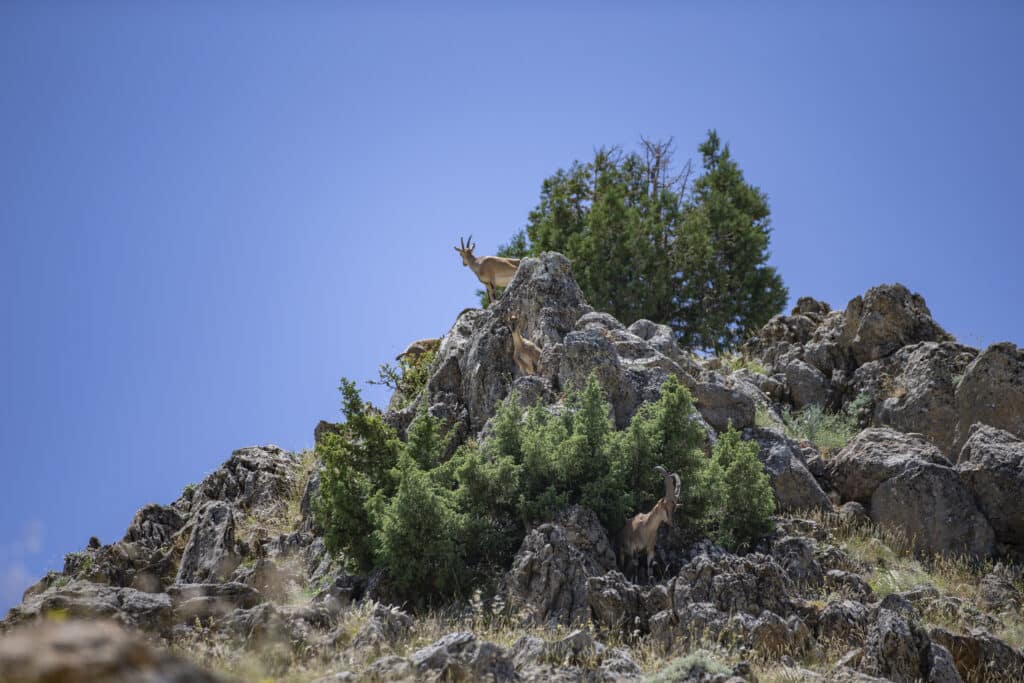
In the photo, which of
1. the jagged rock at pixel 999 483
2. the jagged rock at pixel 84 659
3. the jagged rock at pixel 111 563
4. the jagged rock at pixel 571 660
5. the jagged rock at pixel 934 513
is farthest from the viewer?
the jagged rock at pixel 999 483

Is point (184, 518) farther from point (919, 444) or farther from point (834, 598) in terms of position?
point (919, 444)

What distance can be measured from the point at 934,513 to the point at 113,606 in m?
14.0

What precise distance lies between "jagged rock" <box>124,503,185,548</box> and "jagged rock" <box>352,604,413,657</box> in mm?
8099

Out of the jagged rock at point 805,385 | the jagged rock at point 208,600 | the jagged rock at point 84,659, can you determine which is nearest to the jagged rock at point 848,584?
the jagged rock at point 208,600

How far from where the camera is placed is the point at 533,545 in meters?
12.2

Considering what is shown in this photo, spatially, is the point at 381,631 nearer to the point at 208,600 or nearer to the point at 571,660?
the point at 571,660

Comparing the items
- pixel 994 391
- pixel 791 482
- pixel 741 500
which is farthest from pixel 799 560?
pixel 994 391

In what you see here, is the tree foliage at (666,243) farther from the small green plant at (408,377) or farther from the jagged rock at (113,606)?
the jagged rock at (113,606)

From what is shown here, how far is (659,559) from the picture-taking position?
42.4 ft

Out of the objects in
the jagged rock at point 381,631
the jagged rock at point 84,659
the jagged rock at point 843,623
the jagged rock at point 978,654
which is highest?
the jagged rock at point 84,659

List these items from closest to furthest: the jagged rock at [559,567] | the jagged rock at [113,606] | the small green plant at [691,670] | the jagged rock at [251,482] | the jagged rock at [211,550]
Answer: the small green plant at [691,670] < the jagged rock at [113,606] < the jagged rock at [559,567] < the jagged rock at [211,550] < the jagged rock at [251,482]

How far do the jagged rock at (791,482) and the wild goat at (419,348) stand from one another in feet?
37.6

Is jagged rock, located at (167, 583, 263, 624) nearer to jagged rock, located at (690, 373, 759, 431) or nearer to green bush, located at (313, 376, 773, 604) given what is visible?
green bush, located at (313, 376, 773, 604)

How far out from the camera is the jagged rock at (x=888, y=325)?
72.9ft
